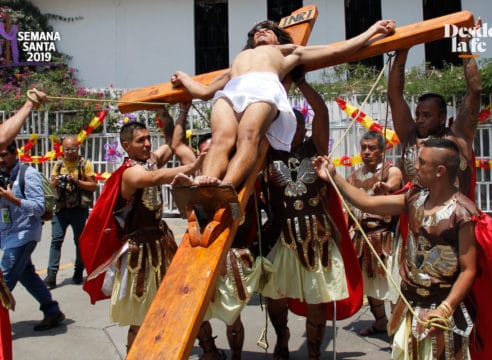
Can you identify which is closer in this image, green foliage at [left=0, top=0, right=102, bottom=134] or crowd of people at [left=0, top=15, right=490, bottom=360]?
crowd of people at [left=0, top=15, right=490, bottom=360]

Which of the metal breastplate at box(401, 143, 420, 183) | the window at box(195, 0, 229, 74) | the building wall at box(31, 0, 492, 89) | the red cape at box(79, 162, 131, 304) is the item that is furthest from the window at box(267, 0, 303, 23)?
the metal breastplate at box(401, 143, 420, 183)

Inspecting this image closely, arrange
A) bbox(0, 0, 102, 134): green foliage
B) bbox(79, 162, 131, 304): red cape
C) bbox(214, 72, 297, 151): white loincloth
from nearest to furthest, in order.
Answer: bbox(214, 72, 297, 151): white loincloth < bbox(79, 162, 131, 304): red cape < bbox(0, 0, 102, 134): green foliage

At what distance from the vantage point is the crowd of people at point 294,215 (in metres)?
2.88

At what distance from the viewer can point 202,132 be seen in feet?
35.8

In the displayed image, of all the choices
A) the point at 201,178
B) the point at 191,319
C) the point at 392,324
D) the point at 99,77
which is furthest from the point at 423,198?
the point at 99,77

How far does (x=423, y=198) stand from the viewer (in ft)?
9.86

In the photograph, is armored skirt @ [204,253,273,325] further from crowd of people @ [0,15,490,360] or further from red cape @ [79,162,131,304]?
red cape @ [79,162,131,304]

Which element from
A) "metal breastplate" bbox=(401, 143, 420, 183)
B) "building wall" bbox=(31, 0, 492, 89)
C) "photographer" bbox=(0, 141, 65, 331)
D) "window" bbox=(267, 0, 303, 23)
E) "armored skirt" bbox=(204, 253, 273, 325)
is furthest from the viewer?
"building wall" bbox=(31, 0, 492, 89)

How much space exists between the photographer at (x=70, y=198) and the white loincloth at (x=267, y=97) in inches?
148

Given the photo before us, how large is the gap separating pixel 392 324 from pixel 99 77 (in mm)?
13097

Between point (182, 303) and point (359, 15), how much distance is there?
1272cm

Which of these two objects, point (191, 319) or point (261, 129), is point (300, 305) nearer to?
point (261, 129)

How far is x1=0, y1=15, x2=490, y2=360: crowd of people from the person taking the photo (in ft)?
9.46

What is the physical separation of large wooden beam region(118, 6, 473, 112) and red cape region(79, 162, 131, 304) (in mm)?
522
